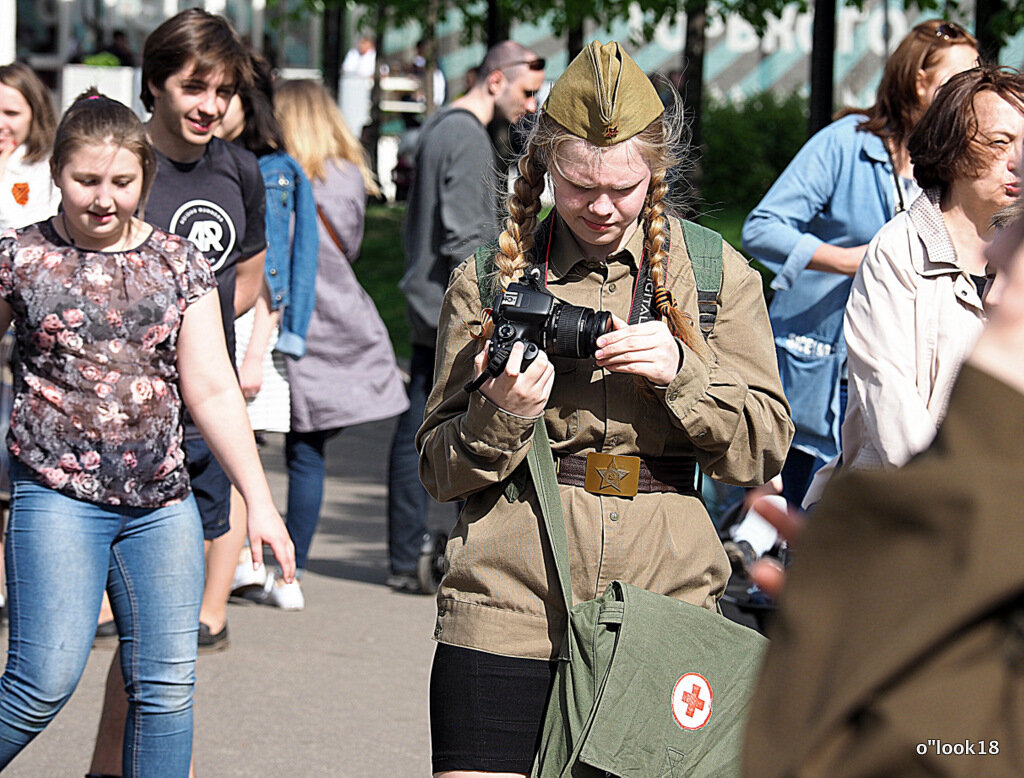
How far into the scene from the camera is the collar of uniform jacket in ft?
9.75

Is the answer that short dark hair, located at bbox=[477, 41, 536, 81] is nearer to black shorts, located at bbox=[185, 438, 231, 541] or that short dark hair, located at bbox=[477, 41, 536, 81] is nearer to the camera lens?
black shorts, located at bbox=[185, 438, 231, 541]

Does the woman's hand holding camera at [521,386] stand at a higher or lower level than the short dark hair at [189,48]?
lower

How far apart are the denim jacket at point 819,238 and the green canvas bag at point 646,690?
2.34 meters

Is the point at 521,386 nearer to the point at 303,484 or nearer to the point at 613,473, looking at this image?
the point at 613,473

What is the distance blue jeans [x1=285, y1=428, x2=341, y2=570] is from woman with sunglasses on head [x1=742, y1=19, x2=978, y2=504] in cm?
249

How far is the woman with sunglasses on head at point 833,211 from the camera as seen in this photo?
491 cm

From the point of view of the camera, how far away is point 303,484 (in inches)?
266

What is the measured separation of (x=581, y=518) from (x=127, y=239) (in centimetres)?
151

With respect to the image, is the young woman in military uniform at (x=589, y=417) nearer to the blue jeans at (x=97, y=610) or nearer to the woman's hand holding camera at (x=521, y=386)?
the woman's hand holding camera at (x=521, y=386)

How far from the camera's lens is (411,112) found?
1123 inches

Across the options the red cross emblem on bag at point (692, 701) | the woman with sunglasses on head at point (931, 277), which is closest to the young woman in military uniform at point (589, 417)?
the red cross emblem on bag at point (692, 701)

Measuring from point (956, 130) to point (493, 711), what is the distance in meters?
1.80

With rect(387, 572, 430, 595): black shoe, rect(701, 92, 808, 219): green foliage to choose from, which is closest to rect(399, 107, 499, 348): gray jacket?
rect(387, 572, 430, 595): black shoe

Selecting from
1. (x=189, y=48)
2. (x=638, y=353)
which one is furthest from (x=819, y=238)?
(x=638, y=353)
